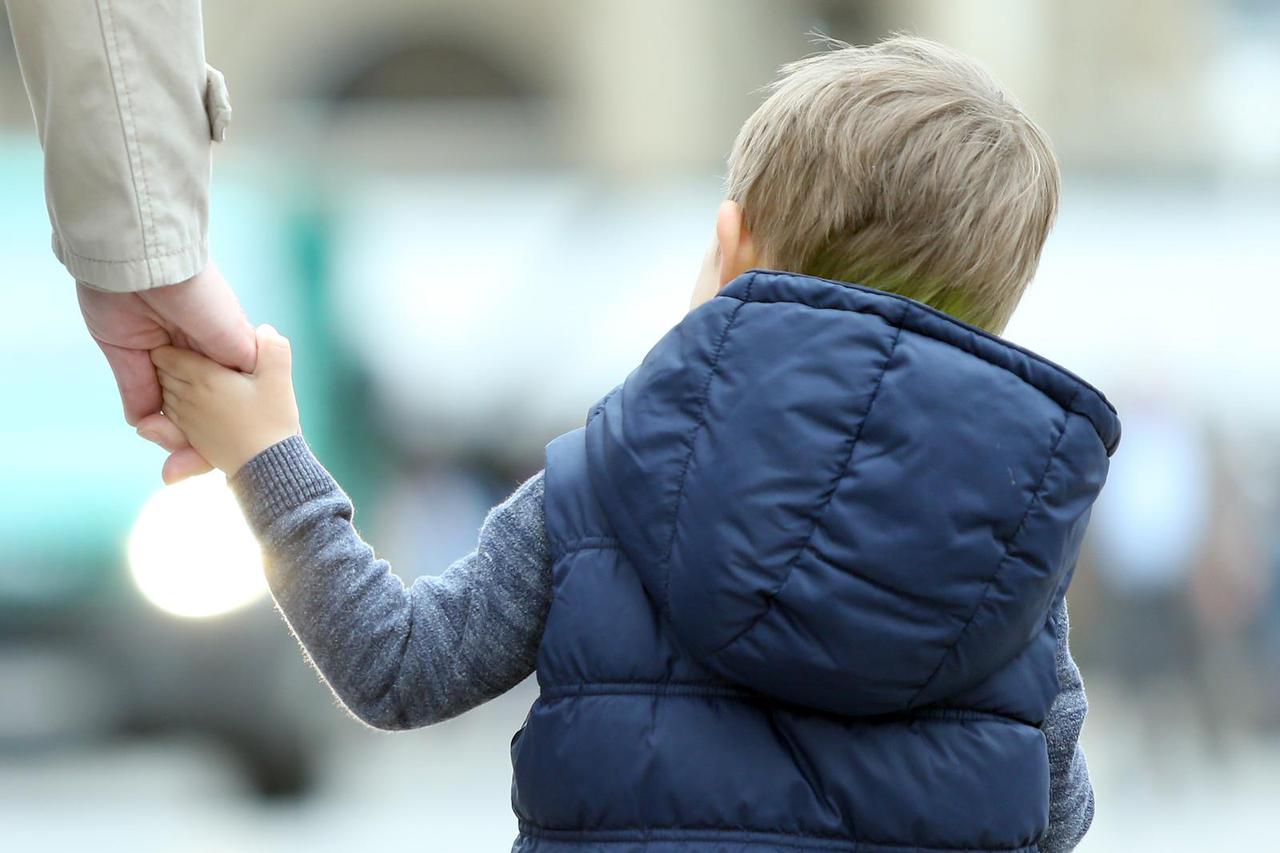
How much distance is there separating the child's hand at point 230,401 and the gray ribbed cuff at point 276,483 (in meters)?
0.01

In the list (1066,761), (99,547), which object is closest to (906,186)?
(1066,761)

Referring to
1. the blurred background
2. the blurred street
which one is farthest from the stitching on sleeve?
the blurred street

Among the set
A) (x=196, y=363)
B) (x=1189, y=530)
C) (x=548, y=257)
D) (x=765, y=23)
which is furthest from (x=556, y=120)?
(x=196, y=363)

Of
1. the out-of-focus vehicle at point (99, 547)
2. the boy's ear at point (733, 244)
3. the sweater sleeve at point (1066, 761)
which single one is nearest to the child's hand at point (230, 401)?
the boy's ear at point (733, 244)

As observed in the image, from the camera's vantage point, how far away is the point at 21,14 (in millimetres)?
1558

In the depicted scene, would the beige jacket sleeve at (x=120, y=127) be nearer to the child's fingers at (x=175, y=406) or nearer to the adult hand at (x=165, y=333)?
the adult hand at (x=165, y=333)

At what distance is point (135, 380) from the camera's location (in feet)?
5.70

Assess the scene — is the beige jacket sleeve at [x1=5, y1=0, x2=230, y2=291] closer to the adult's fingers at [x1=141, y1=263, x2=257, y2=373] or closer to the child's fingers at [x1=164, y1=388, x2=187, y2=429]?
the adult's fingers at [x1=141, y1=263, x2=257, y2=373]

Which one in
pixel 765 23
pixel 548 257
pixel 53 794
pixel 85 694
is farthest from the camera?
pixel 765 23

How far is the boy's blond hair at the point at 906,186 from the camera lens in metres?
1.57

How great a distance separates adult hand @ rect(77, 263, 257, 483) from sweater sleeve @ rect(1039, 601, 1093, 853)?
83 centimetres

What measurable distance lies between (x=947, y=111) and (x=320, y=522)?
0.69 m

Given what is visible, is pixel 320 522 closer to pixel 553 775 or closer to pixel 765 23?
pixel 553 775

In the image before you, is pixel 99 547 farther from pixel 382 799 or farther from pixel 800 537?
pixel 800 537
